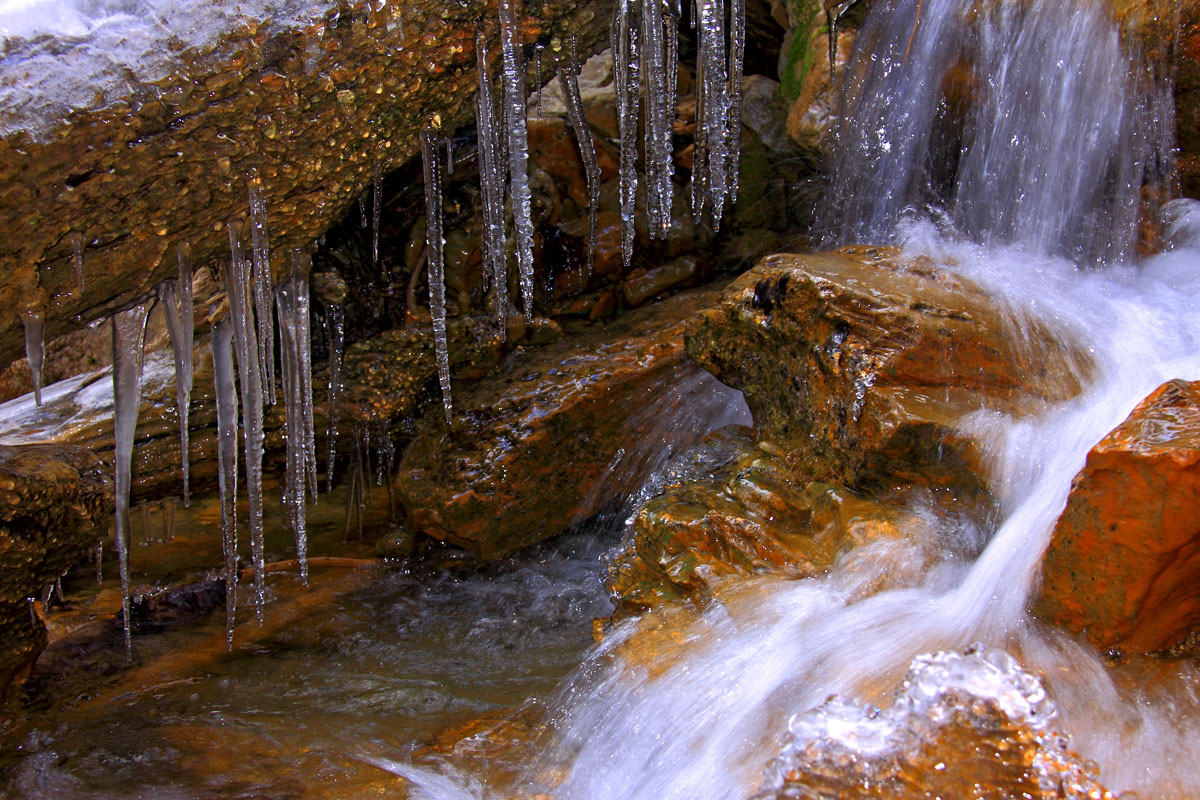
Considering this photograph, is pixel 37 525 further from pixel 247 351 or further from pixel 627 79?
pixel 627 79

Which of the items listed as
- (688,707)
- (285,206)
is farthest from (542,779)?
(285,206)

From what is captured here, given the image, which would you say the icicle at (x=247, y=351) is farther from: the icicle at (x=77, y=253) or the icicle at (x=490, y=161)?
the icicle at (x=490, y=161)

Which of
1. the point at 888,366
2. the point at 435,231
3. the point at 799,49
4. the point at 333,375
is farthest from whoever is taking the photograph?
the point at 799,49

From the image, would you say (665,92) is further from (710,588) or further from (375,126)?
(710,588)

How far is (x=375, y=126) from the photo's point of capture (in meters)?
3.28

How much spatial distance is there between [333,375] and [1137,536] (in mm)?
4205

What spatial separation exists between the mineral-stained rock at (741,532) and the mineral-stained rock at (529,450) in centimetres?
139

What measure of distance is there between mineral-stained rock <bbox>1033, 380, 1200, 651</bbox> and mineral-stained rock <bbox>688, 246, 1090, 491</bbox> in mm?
708

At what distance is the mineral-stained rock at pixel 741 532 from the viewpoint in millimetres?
2906

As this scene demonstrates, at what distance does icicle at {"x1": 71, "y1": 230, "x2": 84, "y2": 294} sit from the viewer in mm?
2732

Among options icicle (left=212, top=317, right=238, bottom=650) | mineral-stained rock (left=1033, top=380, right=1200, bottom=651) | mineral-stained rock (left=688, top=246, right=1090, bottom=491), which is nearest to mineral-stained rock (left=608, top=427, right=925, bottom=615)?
mineral-stained rock (left=688, top=246, right=1090, bottom=491)

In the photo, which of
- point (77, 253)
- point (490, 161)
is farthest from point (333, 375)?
point (77, 253)

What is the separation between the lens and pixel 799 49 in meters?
5.36

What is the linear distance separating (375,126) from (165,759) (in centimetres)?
253
